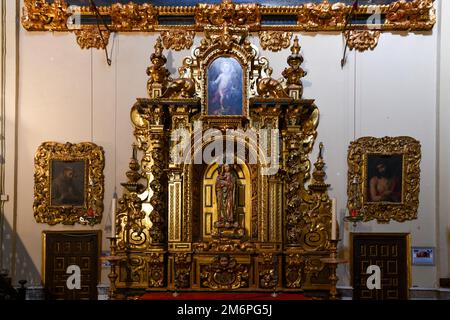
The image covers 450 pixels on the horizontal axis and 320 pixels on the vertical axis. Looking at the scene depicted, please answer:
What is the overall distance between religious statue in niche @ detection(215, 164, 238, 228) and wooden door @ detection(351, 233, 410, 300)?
7.27 feet

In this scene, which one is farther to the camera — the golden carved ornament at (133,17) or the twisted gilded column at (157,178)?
the golden carved ornament at (133,17)

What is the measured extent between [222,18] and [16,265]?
229 inches

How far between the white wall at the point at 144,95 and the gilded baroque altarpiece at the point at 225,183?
35 centimetres

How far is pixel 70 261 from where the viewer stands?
10188 mm

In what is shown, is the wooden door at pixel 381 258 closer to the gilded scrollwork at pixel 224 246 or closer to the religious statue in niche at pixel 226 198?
the gilded scrollwork at pixel 224 246

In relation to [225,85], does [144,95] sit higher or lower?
lower

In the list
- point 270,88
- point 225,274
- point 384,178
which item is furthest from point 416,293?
point 270,88

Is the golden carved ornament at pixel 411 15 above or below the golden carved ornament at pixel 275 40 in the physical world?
above

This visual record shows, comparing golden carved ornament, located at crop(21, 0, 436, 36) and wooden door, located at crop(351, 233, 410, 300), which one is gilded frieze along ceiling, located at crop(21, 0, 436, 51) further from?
wooden door, located at crop(351, 233, 410, 300)

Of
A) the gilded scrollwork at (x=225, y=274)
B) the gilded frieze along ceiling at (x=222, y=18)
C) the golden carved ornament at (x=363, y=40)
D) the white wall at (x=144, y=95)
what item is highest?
the gilded frieze along ceiling at (x=222, y=18)

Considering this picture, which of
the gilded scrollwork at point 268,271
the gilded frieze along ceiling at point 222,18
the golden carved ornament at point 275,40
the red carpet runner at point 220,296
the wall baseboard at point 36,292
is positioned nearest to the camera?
the red carpet runner at point 220,296

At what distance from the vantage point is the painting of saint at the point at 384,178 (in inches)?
396

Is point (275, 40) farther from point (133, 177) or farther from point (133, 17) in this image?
point (133, 177)

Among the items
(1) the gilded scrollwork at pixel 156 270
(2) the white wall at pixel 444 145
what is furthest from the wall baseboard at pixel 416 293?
(1) the gilded scrollwork at pixel 156 270
